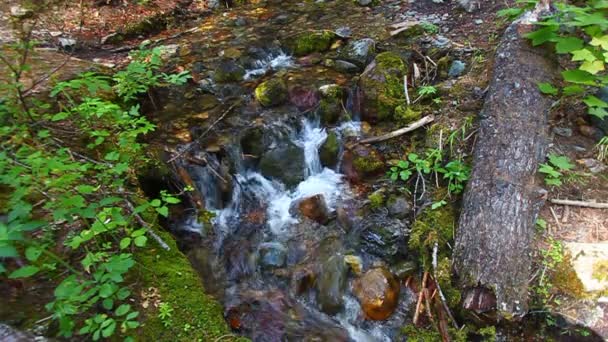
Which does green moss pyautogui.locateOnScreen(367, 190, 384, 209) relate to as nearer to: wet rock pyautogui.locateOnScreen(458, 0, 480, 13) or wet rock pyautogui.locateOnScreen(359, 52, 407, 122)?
wet rock pyautogui.locateOnScreen(359, 52, 407, 122)

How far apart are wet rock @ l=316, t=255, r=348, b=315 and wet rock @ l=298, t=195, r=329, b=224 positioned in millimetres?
594

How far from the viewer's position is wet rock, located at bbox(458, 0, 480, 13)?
6238 mm

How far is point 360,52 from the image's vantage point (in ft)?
18.2

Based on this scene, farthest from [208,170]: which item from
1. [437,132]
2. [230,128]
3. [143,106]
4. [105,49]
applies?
[105,49]

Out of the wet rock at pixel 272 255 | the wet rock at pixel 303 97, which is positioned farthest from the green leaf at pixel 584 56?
the wet rock at pixel 272 255

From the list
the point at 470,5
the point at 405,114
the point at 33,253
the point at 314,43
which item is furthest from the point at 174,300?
the point at 470,5

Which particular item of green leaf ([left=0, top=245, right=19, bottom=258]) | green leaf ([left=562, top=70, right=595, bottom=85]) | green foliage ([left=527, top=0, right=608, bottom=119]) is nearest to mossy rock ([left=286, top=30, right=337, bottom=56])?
green foliage ([left=527, top=0, right=608, bottom=119])

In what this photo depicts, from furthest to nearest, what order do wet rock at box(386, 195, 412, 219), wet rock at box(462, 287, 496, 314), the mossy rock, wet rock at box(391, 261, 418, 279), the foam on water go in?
the mossy rock
the foam on water
wet rock at box(386, 195, 412, 219)
wet rock at box(391, 261, 418, 279)
wet rock at box(462, 287, 496, 314)

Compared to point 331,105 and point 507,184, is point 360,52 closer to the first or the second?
point 331,105

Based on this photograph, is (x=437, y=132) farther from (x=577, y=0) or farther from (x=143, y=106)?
(x=143, y=106)

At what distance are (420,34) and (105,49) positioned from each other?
15.5ft

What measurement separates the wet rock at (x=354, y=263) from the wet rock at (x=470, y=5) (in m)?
4.67

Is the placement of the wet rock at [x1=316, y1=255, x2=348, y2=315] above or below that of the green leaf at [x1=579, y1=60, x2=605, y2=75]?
below

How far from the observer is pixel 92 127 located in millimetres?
3258
